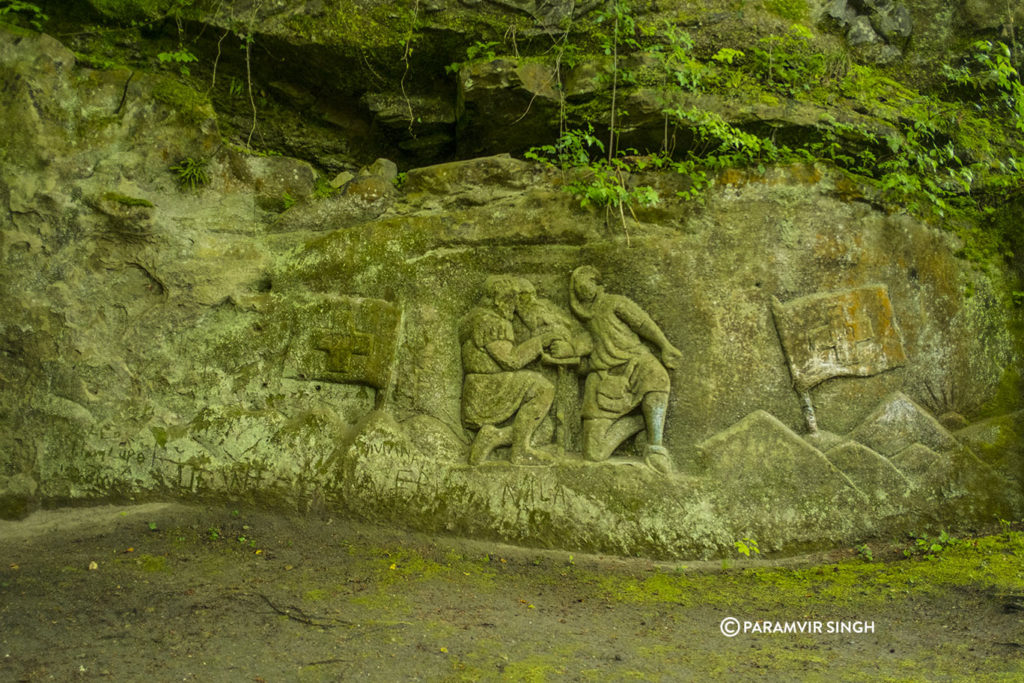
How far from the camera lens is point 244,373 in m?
6.55

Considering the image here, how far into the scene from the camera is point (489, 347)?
6.38 m

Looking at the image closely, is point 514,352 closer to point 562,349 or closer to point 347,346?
point 562,349

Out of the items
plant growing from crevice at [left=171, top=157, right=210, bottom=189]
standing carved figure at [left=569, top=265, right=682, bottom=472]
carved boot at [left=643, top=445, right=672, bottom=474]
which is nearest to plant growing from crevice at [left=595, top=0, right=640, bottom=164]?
standing carved figure at [left=569, top=265, right=682, bottom=472]

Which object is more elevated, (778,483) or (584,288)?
(584,288)

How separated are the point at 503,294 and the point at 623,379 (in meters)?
1.13

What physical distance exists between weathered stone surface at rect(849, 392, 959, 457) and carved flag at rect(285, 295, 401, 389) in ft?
11.8

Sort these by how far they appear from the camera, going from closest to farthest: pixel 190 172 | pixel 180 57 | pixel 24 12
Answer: pixel 190 172 → pixel 24 12 → pixel 180 57

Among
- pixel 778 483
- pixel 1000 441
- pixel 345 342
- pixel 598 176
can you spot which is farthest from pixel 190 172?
pixel 1000 441

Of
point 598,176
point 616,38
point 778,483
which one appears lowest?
point 778,483

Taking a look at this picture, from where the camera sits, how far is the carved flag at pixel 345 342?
6.52 metres

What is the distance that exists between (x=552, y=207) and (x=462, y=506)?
2443 mm

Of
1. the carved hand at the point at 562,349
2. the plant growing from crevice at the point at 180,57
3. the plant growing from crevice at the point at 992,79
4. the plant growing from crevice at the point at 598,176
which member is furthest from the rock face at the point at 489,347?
the plant growing from crevice at the point at 992,79

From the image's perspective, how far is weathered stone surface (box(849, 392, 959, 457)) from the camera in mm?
6215

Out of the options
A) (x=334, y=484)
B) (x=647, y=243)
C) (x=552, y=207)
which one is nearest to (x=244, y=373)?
(x=334, y=484)
